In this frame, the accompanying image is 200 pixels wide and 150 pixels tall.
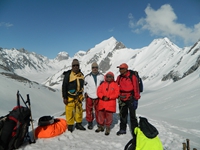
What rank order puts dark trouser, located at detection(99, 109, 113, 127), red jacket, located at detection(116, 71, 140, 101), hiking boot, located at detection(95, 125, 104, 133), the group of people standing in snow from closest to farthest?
red jacket, located at detection(116, 71, 140, 101) < the group of people standing in snow < dark trouser, located at detection(99, 109, 113, 127) < hiking boot, located at detection(95, 125, 104, 133)

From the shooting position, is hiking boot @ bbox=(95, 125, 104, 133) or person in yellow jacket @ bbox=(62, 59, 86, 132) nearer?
person in yellow jacket @ bbox=(62, 59, 86, 132)

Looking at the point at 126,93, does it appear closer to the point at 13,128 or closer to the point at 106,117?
the point at 106,117

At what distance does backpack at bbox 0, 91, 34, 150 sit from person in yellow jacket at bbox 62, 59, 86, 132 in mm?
1692

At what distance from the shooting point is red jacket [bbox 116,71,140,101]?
689cm

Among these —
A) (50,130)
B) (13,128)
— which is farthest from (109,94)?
(13,128)

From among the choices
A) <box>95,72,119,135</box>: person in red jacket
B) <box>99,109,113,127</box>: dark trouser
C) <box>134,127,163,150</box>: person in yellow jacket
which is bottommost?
<box>134,127,163,150</box>: person in yellow jacket

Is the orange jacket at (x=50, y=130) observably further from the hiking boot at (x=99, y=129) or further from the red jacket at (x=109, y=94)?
the red jacket at (x=109, y=94)

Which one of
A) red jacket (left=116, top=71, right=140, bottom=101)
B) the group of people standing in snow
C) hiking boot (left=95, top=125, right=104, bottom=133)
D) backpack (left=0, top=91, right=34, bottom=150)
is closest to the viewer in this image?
backpack (left=0, top=91, right=34, bottom=150)

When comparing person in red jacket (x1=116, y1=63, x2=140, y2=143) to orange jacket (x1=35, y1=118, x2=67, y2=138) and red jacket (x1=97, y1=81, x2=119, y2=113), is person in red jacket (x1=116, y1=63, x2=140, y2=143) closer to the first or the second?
red jacket (x1=97, y1=81, x2=119, y2=113)

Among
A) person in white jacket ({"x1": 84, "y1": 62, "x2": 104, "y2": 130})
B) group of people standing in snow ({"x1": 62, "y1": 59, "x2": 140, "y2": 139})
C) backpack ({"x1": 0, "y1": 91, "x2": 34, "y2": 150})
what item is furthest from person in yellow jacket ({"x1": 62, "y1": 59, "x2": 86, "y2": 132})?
backpack ({"x1": 0, "y1": 91, "x2": 34, "y2": 150})

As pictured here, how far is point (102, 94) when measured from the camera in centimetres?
706

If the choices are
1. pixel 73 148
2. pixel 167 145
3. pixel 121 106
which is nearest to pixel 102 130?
pixel 121 106

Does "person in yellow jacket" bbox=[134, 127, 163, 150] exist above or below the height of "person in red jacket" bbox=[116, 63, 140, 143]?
below

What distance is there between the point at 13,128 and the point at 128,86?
14.2 feet
